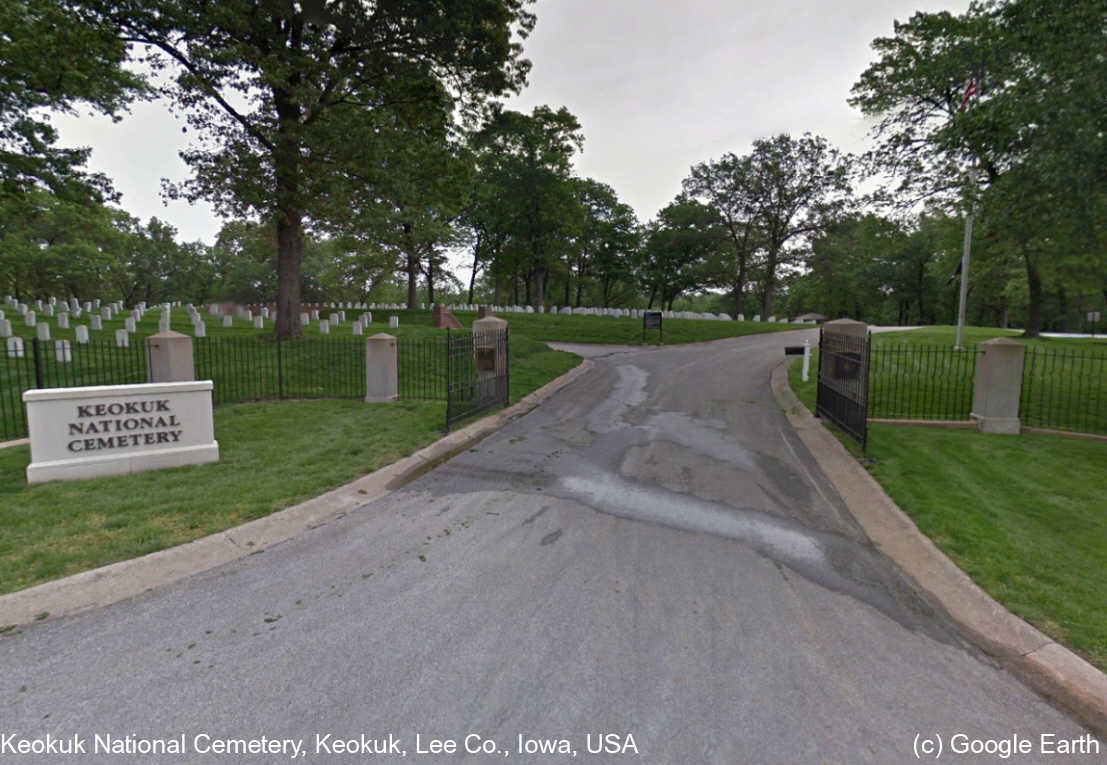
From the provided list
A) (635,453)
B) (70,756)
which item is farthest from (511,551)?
(635,453)

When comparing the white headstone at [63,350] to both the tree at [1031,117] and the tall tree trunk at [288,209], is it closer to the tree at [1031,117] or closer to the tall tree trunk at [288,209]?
the tall tree trunk at [288,209]

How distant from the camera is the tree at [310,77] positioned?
12281mm

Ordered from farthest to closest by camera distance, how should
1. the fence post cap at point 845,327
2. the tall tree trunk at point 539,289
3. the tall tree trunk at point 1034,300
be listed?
the tall tree trunk at point 539,289
the tall tree trunk at point 1034,300
the fence post cap at point 845,327

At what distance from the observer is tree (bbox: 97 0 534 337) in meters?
12.3

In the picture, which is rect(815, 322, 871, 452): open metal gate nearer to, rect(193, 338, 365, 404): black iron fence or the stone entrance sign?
the stone entrance sign

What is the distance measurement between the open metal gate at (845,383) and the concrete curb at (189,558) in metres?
6.59

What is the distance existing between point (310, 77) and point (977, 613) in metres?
16.7

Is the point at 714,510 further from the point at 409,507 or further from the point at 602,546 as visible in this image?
the point at 409,507

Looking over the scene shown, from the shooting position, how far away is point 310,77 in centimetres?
1353

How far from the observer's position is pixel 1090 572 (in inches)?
170

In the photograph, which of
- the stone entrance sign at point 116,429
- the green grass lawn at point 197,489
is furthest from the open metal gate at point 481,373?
the stone entrance sign at point 116,429

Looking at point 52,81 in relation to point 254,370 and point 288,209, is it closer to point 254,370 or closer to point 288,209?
point 288,209

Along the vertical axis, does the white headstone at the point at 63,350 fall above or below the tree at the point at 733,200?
below

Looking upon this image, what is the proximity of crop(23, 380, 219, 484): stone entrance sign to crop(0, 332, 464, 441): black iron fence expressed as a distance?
10.8ft
